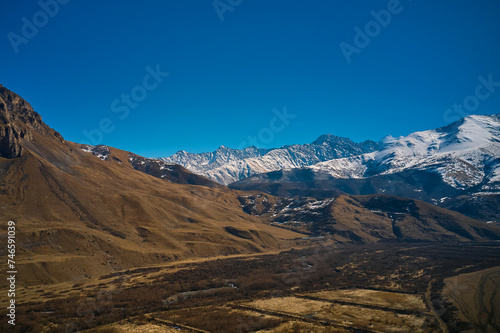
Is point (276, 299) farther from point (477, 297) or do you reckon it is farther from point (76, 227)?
point (76, 227)

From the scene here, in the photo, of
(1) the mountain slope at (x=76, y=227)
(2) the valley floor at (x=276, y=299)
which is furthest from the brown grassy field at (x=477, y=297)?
(1) the mountain slope at (x=76, y=227)

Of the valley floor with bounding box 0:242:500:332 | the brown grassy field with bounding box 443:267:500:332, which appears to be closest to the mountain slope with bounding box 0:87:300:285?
the valley floor with bounding box 0:242:500:332

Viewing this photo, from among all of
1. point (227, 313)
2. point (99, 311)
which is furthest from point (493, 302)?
point (99, 311)

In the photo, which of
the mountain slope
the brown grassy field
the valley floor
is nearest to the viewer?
the brown grassy field

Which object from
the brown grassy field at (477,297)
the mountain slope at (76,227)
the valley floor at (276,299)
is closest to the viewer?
the brown grassy field at (477,297)

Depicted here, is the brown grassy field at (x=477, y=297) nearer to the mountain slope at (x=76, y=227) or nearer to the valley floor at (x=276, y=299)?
the valley floor at (x=276, y=299)

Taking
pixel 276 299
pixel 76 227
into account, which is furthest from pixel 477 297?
pixel 76 227

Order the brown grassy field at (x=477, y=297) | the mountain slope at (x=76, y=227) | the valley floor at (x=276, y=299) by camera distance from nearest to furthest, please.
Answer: the brown grassy field at (x=477, y=297) < the valley floor at (x=276, y=299) < the mountain slope at (x=76, y=227)

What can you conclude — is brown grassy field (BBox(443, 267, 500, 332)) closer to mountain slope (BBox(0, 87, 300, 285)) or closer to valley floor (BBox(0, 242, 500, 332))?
valley floor (BBox(0, 242, 500, 332))

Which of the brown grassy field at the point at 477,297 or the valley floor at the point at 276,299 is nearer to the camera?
the brown grassy field at the point at 477,297
